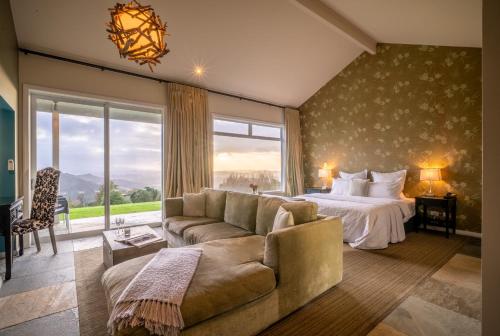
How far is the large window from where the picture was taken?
5668 millimetres

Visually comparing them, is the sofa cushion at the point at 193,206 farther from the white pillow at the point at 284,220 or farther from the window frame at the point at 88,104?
the white pillow at the point at 284,220

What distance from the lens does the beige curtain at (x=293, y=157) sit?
6.58m

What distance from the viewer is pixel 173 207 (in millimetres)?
3564

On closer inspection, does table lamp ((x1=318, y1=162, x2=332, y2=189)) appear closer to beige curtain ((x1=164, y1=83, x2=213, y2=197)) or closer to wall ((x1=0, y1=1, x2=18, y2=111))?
beige curtain ((x1=164, y1=83, x2=213, y2=197))

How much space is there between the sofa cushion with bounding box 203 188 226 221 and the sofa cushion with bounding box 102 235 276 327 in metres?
1.32

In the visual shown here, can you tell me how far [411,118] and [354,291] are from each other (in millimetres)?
3902

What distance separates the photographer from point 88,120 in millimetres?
4164

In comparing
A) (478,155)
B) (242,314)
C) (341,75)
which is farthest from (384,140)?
(242,314)

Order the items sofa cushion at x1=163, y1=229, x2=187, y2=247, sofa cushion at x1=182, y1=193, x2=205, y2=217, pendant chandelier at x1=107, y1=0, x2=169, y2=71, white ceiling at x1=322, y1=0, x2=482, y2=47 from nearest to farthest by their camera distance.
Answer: pendant chandelier at x1=107, y1=0, x2=169, y2=71
sofa cushion at x1=163, y1=229, x2=187, y2=247
white ceiling at x1=322, y1=0, x2=482, y2=47
sofa cushion at x1=182, y1=193, x2=205, y2=217

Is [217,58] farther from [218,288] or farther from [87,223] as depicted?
[218,288]

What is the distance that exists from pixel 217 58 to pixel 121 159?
256 centimetres

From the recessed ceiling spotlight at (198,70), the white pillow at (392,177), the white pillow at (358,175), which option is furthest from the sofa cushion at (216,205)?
the white pillow at (392,177)

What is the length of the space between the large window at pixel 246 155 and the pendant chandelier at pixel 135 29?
3.67m

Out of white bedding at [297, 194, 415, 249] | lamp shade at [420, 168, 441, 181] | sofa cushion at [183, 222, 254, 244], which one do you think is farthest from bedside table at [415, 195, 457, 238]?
sofa cushion at [183, 222, 254, 244]
